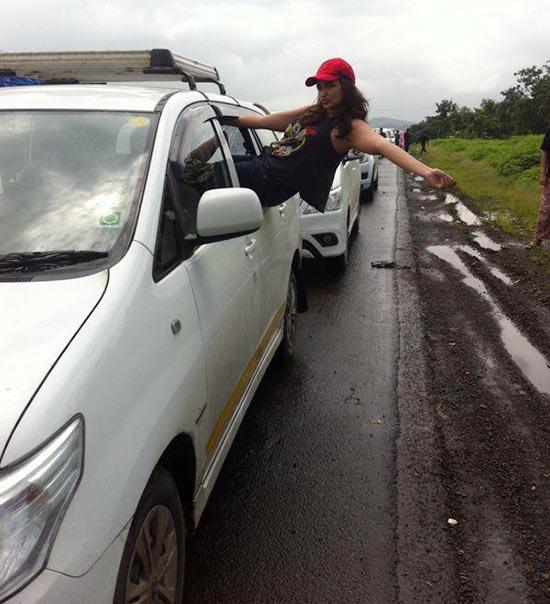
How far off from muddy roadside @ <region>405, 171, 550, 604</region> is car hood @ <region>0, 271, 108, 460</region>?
1.99m

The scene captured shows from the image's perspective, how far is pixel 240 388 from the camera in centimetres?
298

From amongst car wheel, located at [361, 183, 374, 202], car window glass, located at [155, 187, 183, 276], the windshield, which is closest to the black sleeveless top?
the windshield

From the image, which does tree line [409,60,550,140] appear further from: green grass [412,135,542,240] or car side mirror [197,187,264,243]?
car side mirror [197,187,264,243]

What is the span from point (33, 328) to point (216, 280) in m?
1.06

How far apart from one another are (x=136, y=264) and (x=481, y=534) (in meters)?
2.12

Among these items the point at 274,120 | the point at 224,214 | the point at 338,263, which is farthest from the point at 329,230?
the point at 224,214

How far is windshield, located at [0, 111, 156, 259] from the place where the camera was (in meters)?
2.11

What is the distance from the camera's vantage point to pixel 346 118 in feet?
11.8

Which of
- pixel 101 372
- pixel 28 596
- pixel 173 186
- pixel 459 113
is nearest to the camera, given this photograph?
pixel 28 596

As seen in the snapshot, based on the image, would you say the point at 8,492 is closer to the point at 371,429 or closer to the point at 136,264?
the point at 136,264

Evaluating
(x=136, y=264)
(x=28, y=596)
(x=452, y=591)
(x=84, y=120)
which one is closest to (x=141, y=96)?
(x=84, y=120)

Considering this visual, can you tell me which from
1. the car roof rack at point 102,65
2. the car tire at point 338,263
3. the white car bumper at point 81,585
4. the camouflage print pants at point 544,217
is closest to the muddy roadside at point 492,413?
the camouflage print pants at point 544,217

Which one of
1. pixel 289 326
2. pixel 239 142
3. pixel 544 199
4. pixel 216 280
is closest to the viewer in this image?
pixel 216 280

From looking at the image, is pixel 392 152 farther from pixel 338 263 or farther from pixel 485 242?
pixel 485 242
